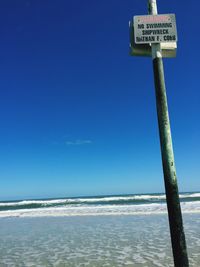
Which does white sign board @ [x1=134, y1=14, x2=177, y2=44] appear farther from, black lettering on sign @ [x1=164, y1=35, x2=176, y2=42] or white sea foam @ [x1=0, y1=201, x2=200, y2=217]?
white sea foam @ [x1=0, y1=201, x2=200, y2=217]

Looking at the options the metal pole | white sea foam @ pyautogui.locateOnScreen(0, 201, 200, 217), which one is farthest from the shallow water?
white sea foam @ pyautogui.locateOnScreen(0, 201, 200, 217)

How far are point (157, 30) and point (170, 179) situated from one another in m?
1.50

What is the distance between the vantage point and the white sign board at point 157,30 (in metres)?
3.15

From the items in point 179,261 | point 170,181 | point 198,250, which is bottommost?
point 198,250

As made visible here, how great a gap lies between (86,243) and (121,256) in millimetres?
2560

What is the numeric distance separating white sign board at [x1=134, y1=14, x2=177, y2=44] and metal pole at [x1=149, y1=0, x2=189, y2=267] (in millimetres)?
317

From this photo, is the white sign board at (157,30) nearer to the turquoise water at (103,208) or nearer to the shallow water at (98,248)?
the shallow water at (98,248)

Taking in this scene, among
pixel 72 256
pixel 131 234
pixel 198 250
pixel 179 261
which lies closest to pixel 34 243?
pixel 72 256

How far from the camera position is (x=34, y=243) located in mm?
11211

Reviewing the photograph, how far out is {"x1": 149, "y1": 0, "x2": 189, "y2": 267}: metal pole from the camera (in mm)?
2791

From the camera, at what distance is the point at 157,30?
10.4 feet

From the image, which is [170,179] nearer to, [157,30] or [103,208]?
[157,30]

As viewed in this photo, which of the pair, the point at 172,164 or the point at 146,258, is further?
the point at 146,258

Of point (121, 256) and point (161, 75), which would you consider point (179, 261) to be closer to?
point (161, 75)
